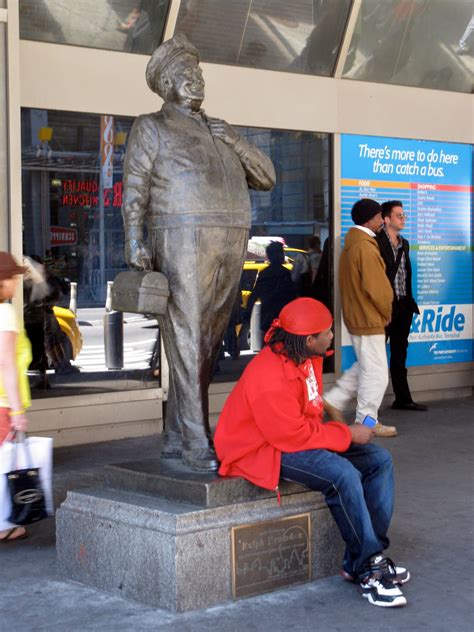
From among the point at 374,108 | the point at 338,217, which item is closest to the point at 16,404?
the point at 338,217

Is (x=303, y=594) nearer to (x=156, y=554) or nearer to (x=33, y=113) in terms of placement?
(x=156, y=554)

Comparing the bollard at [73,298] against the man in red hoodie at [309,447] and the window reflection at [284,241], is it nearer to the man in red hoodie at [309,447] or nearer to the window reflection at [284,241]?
the window reflection at [284,241]

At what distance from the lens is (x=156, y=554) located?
509 cm

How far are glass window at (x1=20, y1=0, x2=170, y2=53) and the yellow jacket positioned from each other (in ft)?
7.62

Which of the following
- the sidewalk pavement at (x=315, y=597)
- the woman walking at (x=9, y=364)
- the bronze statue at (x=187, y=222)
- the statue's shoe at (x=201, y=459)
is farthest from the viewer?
the woman walking at (x=9, y=364)

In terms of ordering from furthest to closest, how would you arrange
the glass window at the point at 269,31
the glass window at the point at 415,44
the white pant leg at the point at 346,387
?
1. the glass window at the point at 415,44
2. the glass window at the point at 269,31
3. the white pant leg at the point at 346,387

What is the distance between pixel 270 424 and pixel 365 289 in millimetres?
4183

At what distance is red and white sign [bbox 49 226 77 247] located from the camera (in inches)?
354

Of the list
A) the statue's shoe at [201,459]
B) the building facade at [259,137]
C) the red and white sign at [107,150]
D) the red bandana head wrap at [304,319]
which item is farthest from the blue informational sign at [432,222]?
the red bandana head wrap at [304,319]

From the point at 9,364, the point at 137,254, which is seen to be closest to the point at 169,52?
the point at 137,254

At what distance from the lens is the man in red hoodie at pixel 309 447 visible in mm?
5164

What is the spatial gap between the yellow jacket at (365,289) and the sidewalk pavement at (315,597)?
187 cm

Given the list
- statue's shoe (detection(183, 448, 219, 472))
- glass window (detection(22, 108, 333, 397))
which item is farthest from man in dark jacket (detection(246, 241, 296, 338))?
statue's shoe (detection(183, 448, 219, 472))

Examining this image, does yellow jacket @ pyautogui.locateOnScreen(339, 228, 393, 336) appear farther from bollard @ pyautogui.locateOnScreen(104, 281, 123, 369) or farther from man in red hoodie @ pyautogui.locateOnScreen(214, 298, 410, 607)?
man in red hoodie @ pyautogui.locateOnScreen(214, 298, 410, 607)
